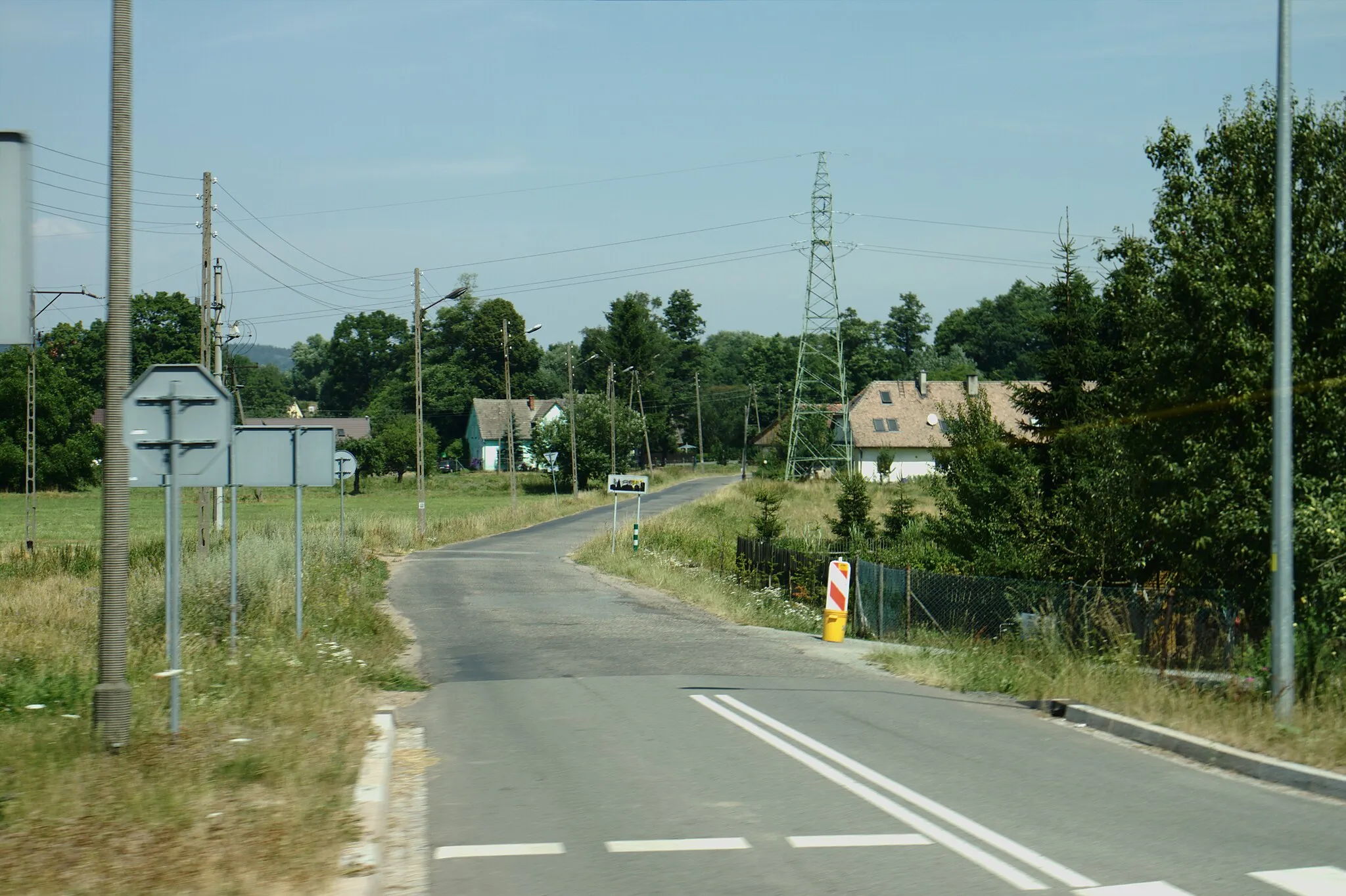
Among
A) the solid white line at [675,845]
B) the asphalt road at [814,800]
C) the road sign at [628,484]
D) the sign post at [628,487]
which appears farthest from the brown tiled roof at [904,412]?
the solid white line at [675,845]

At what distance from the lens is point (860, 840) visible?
6531 millimetres

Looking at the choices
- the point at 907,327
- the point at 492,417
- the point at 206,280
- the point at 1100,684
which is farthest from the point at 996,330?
the point at 1100,684

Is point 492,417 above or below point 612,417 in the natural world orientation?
above

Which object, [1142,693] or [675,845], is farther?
[1142,693]

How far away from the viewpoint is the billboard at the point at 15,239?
19.5ft

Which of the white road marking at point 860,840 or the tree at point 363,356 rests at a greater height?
the tree at point 363,356

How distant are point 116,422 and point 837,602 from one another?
39.9 ft

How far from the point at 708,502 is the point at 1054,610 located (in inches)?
1791

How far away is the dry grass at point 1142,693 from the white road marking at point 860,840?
11.5 ft

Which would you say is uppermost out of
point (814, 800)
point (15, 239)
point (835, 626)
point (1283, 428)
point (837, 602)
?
point (15, 239)

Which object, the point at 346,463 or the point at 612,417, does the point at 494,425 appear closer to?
the point at 612,417

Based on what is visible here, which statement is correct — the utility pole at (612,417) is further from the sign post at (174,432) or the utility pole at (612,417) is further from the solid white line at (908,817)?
the sign post at (174,432)

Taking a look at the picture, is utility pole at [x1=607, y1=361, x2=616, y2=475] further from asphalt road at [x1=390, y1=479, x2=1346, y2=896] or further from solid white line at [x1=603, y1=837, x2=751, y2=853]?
solid white line at [x1=603, y1=837, x2=751, y2=853]

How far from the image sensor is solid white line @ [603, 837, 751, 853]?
6.34 m
